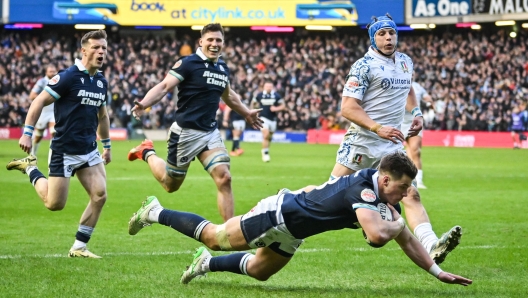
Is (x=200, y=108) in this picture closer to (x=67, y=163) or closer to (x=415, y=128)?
(x=67, y=163)

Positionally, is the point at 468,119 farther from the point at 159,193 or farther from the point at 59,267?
the point at 59,267

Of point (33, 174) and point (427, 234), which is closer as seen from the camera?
point (427, 234)

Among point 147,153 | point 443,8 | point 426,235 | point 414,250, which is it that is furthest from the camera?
point 443,8

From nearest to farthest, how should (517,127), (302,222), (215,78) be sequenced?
(302,222) < (215,78) < (517,127)

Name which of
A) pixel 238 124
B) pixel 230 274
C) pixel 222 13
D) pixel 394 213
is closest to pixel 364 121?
pixel 230 274

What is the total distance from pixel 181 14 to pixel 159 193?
102ft

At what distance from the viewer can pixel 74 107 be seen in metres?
9.09

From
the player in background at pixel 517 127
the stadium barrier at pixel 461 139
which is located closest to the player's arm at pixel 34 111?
the player in background at pixel 517 127

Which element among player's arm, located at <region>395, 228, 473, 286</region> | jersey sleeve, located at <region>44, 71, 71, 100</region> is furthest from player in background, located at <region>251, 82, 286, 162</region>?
player's arm, located at <region>395, 228, 473, 286</region>

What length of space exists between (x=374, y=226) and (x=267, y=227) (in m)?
0.93

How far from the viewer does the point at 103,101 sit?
939cm

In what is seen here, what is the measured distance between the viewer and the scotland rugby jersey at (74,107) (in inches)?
354

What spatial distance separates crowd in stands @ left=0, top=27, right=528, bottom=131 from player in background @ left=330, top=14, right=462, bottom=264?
103ft

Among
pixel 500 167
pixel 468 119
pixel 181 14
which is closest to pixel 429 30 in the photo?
pixel 468 119
